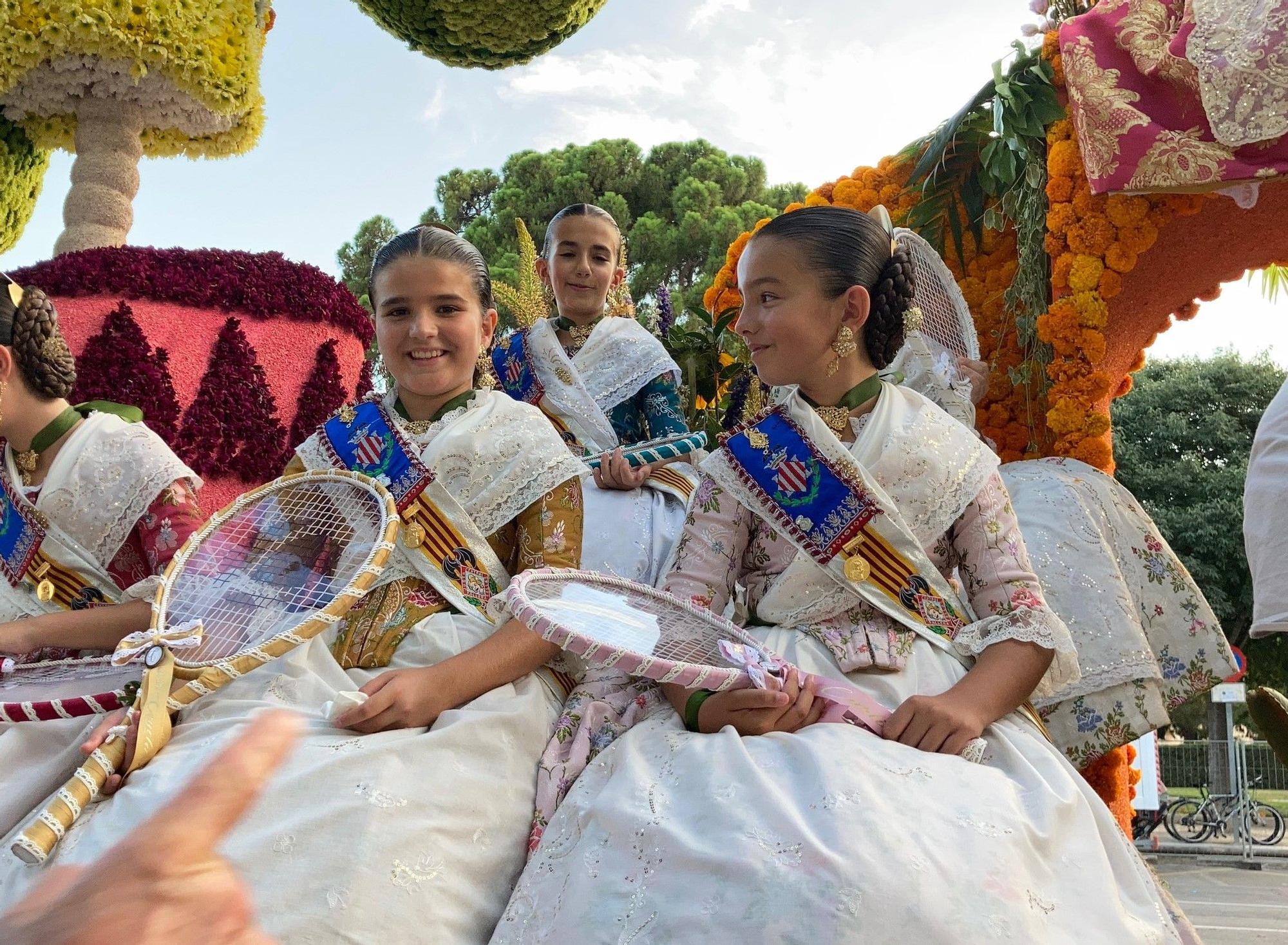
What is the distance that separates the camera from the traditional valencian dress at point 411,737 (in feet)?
6.25

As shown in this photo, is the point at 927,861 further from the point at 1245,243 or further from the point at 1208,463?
the point at 1208,463

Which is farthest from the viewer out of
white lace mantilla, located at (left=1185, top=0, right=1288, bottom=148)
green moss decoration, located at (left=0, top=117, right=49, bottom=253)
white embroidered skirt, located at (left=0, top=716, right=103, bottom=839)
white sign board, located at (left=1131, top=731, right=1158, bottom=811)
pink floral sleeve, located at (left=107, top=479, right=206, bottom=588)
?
green moss decoration, located at (left=0, top=117, right=49, bottom=253)

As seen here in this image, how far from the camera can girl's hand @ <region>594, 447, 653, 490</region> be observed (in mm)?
3990

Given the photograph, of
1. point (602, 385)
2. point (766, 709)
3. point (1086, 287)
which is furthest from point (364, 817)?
point (1086, 287)

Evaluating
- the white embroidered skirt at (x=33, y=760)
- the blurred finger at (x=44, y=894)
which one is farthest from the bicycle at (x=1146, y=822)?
the blurred finger at (x=44, y=894)

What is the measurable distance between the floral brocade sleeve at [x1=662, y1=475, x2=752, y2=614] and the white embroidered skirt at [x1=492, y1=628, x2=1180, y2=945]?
0.54 m

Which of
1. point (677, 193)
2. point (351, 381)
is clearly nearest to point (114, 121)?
point (351, 381)

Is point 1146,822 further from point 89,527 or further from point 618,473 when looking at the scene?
point 89,527

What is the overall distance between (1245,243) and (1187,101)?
85 cm

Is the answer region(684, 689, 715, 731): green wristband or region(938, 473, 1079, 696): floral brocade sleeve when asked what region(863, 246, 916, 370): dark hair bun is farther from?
region(684, 689, 715, 731): green wristband

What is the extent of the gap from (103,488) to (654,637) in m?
1.67

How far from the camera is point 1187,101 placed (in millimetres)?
4469

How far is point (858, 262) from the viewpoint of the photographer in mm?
2809

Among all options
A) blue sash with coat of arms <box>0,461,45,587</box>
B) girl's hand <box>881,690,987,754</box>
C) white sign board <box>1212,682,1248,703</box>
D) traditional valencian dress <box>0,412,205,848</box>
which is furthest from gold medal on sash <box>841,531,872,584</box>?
white sign board <box>1212,682,1248,703</box>
